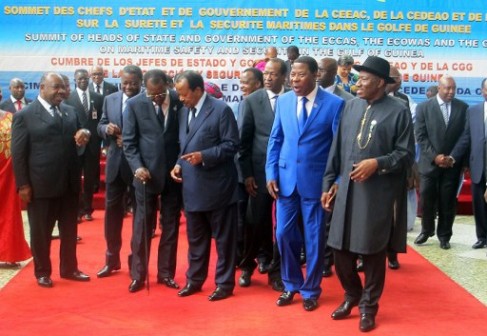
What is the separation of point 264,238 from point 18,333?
2.05 metres

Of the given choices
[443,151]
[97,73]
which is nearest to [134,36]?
[97,73]

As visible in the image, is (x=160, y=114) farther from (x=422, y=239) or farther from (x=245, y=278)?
(x=422, y=239)

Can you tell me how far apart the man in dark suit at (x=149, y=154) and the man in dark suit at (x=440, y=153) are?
9.16 ft

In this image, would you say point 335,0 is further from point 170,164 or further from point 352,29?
point 170,164

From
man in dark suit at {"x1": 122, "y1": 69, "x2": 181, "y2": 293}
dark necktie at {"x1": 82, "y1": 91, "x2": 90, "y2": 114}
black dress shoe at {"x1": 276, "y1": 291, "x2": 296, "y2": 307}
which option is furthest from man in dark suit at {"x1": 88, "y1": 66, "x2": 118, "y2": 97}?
black dress shoe at {"x1": 276, "y1": 291, "x2": 296, "y2": 307}

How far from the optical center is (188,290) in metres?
5.22

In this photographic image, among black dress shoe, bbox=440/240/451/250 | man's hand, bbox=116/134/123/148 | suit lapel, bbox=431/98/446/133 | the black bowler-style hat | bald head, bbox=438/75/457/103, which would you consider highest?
the black bowler-style hat

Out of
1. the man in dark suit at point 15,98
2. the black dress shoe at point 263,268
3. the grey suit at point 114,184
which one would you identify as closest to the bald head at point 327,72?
the black dress shoe at point 263,268

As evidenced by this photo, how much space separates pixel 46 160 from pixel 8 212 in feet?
3.47

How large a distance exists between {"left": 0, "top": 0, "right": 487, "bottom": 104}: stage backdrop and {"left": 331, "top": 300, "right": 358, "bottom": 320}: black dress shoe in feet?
18.3

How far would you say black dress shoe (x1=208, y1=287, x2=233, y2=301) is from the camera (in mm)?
5098

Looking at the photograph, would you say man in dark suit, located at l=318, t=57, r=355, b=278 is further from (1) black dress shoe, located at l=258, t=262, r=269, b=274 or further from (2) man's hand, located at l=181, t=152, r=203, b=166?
(2) man's hand, located at l=181, t=152, r=203, b=166

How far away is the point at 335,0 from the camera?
32.3 ft

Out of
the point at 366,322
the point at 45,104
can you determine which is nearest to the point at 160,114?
the point at 45,104
